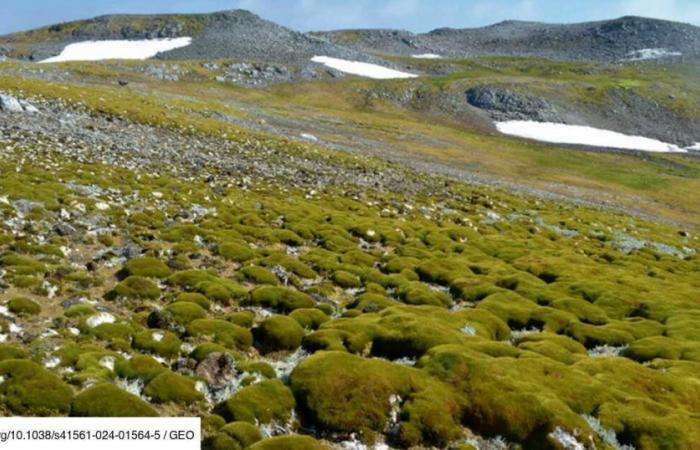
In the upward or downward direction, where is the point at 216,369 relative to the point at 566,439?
upward

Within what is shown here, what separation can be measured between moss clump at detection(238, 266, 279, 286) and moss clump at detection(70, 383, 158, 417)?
1077cm

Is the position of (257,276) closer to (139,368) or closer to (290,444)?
(139,368)

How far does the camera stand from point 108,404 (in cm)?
1188

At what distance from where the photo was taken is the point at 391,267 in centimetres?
2869

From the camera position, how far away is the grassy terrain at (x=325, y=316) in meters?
13.2

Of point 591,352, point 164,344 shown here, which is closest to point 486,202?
point 591,352

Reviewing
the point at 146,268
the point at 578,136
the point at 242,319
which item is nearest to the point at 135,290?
the point at 146,268

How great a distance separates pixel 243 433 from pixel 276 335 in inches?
222

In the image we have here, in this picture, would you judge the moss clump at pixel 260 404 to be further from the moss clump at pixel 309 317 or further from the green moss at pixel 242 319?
the moss clump at pixel 309 317

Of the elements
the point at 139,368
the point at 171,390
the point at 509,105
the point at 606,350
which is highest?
the point at 509,105

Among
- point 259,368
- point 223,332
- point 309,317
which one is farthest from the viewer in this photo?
point 309,317

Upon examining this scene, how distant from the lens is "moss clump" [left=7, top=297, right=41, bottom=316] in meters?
16.0

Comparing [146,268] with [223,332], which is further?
[146,268]

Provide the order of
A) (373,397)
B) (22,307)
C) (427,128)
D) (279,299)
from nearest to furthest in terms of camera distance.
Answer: (373,397)
(22,307)
(279,299)
(427,128)
